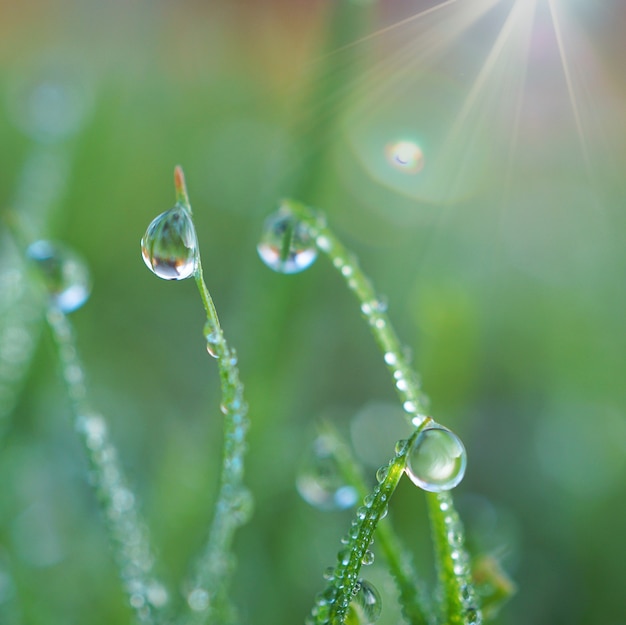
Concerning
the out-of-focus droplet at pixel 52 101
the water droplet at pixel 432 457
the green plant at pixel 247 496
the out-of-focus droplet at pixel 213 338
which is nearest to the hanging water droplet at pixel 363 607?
the green plant at pixel 247 496

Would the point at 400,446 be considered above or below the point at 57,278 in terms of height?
below

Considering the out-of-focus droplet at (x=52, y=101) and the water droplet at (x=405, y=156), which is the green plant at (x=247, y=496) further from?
the out-of-focus droplet at (x=52, y=101)

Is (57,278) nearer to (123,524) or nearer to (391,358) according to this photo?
(123,524)

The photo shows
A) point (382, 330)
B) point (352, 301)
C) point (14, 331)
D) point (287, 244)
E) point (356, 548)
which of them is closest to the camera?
point (356, 548)

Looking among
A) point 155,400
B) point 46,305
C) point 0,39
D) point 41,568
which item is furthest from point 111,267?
point 0,39

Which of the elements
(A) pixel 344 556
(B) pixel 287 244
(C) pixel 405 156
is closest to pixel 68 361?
(B) pixel 287 244

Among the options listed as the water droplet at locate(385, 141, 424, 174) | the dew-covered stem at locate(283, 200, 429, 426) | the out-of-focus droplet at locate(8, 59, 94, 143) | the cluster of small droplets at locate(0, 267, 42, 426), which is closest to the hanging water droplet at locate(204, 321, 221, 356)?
the dew-covered stem at locate(283, 200, 429, 426)
